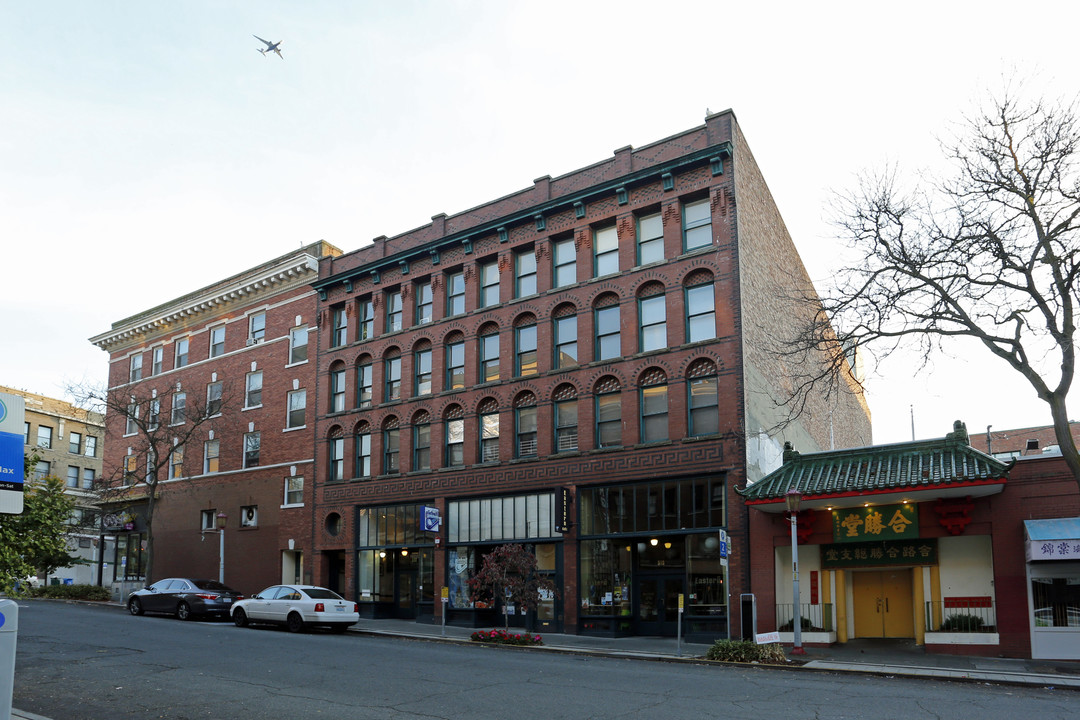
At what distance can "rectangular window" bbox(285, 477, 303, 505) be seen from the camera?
38.5 meters

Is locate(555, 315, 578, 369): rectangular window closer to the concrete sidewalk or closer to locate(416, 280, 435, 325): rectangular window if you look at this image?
locate(416, 280, 435, 325): rectangular window

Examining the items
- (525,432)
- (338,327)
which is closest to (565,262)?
(525,432)

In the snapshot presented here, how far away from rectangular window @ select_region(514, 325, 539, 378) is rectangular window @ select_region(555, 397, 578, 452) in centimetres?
188

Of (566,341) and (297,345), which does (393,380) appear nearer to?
(297,345)

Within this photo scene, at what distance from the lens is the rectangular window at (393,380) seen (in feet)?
118

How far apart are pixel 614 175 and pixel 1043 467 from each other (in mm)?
15908

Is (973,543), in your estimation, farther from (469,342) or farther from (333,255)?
(333,255)

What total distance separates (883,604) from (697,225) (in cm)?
1272

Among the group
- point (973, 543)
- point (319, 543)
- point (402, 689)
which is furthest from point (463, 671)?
point (319, 543)

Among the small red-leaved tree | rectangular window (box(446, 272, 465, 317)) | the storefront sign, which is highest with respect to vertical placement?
rectangular window (box(446, 272, 465, 317))

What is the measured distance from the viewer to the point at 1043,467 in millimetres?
21281

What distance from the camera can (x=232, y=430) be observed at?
1644 inches

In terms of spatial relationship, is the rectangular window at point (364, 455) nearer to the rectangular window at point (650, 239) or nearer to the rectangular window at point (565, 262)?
the rectangular window at point (565, 262)

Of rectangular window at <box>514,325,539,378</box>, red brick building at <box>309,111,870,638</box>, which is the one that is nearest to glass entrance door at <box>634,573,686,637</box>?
red brick building at <box>309,111,870,638</box>
